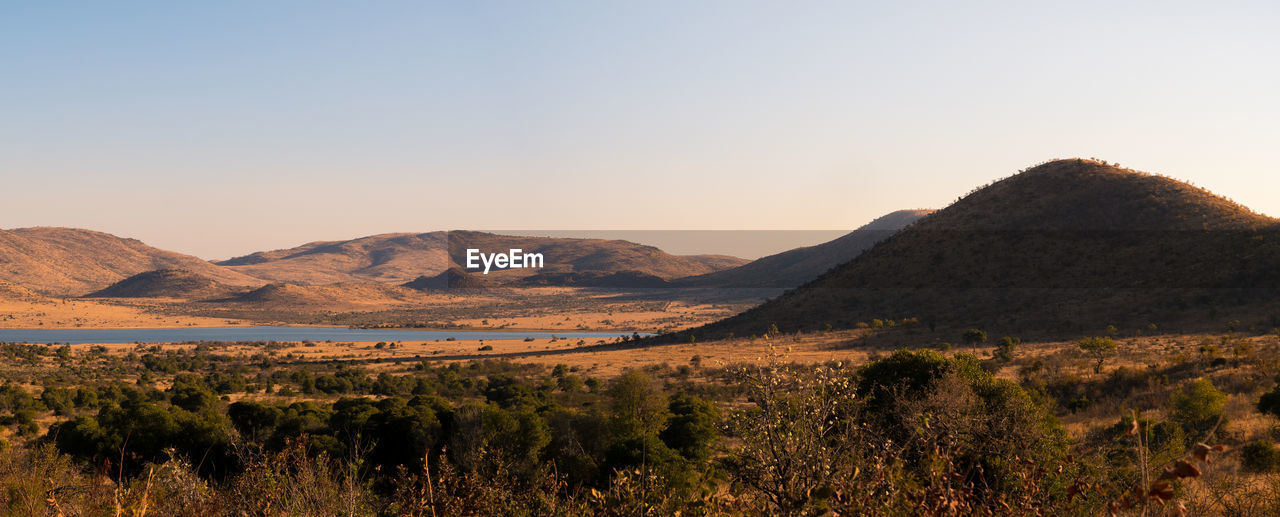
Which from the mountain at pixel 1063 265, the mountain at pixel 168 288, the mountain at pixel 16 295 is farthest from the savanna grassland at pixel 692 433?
the mountain at pixel 168 288

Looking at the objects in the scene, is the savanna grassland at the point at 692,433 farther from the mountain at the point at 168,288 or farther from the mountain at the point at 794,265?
the mountain at the point at 168,288

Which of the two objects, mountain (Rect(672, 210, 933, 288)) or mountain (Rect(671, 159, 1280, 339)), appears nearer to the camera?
mountain (Rect(671, 159, 1280, 339))

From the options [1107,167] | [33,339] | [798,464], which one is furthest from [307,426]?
[33,339]

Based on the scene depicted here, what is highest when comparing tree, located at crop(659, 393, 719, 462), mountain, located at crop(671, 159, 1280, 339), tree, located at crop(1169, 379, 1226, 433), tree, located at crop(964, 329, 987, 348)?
mountain, located at crop(671, 159, 1280, 339)

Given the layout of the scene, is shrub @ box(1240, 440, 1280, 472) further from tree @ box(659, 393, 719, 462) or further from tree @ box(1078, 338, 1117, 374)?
tree @ box(1078, 338, 1117, 374)

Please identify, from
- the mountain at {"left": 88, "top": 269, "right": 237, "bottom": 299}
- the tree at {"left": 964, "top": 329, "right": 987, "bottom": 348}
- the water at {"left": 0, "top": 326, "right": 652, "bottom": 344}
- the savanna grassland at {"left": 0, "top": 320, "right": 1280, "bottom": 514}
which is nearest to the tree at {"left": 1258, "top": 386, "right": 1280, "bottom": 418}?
the savanna grassland at {"left": 0, "top": 320, "right": 1280, "bottom": 514}

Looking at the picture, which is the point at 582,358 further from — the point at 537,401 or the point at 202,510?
the point at 202,510

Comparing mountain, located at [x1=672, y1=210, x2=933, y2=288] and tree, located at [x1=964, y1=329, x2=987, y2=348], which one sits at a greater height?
mountain, located at [x1=672, y1=210, x2=933, y2=288]
